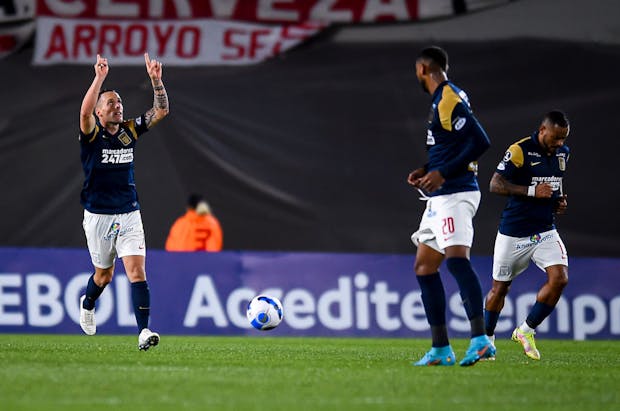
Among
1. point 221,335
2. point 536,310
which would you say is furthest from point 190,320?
point 536,310

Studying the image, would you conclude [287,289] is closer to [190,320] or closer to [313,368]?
[190,320]

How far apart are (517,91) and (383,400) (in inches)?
410

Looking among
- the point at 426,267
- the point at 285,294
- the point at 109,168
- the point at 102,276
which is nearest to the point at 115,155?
the point at 109,168

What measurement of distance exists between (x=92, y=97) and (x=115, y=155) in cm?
71

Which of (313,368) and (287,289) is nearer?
(313,368)

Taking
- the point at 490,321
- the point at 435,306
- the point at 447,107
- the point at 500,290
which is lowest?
the point at 490,321

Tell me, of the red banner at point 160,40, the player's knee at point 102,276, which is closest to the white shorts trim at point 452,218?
the player's knee at point 102,276

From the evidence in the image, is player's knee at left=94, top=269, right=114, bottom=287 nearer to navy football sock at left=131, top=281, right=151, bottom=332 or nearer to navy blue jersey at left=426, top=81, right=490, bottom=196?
navy football sock at left=131, top=281, right=151, bottom=332

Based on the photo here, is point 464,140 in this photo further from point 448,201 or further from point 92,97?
point 92,97

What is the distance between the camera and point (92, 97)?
362 inches

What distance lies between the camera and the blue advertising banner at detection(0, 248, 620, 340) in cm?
1359

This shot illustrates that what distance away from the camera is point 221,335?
13617mm

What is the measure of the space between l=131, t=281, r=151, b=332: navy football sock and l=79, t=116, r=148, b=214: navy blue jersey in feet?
2.12

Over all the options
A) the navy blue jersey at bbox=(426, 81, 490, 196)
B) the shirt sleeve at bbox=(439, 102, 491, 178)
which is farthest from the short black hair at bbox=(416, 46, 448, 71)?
the shirt sleeve at bbox=(439, 102, 491, 178)
